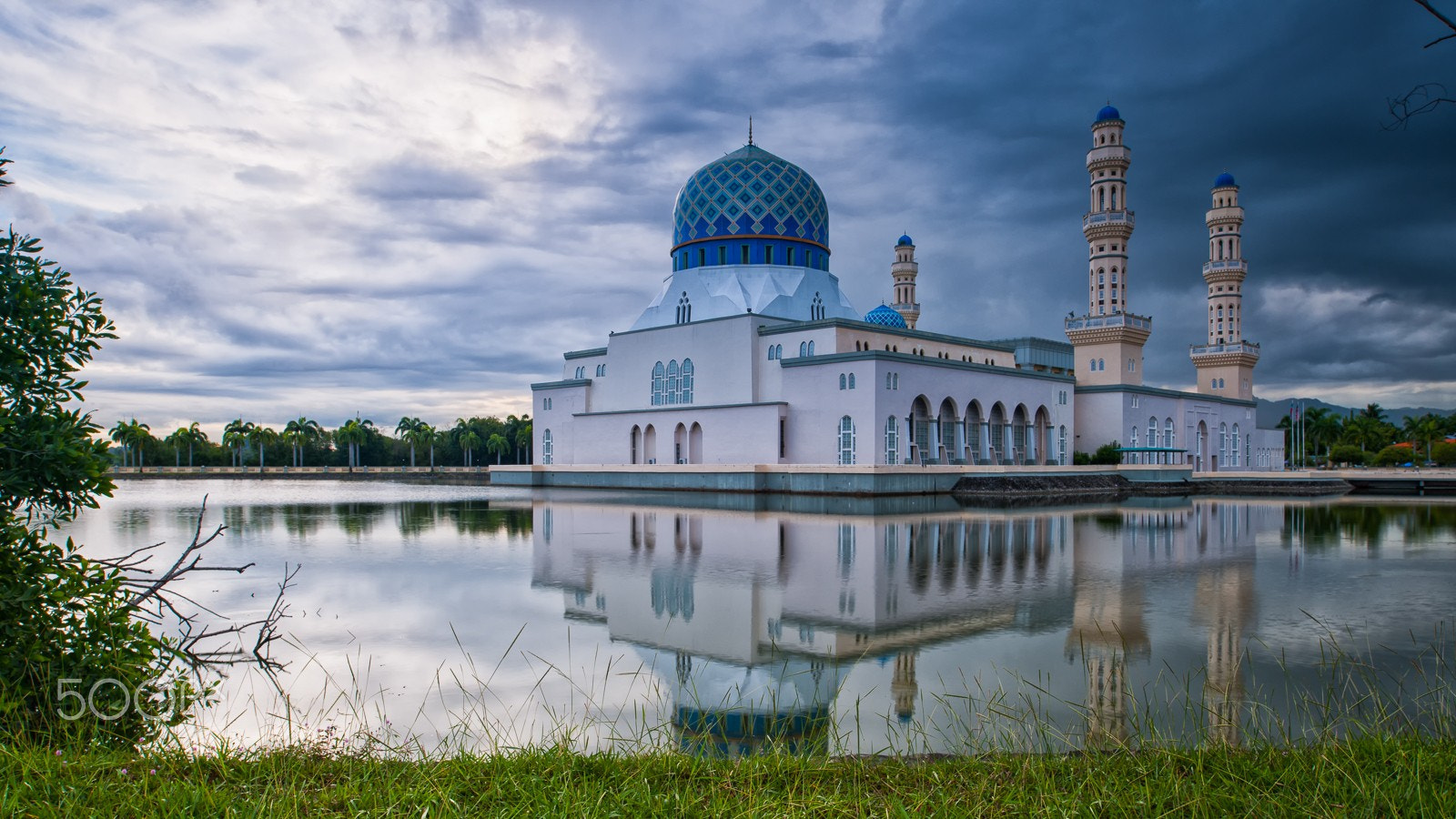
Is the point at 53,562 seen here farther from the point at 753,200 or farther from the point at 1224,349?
the point at 1224,349

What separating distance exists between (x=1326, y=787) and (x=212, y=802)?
13.5 feet

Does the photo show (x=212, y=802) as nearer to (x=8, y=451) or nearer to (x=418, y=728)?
(x=418, y=728)

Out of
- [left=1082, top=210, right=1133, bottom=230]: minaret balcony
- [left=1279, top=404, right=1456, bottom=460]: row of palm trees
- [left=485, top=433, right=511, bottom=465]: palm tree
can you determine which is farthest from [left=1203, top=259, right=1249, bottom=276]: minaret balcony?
[left=485, top=433, right=511, bottom=465]: palm tree

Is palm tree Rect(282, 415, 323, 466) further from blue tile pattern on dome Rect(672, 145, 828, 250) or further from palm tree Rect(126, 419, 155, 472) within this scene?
blue tile pattern on dome Rect(672, 145, 828, 250)

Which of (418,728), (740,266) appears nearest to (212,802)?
(418,728)

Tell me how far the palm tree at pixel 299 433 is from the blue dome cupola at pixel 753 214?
162ft

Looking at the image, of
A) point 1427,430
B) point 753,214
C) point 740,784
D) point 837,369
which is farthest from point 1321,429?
point 740,784

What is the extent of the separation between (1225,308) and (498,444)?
49426mm

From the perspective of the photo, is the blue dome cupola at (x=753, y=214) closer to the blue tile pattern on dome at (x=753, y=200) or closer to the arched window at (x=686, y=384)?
the blue tile pattern on dome at (x=753, y=200)

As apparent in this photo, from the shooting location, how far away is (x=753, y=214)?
137 feet

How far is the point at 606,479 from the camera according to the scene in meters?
37.0

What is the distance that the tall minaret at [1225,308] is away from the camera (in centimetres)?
4688

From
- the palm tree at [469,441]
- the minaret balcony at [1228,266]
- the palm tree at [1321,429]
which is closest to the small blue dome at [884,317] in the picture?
the minaret balcony at [1228,266]

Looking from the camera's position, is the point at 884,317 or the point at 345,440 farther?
the point at 345,440
